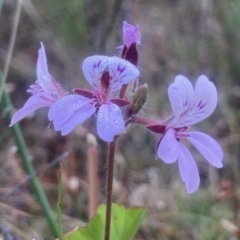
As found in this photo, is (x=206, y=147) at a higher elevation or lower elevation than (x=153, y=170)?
higher

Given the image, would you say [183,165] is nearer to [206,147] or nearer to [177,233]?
[206,147]

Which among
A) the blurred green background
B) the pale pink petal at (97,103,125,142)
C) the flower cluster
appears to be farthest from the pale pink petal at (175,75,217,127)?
the blurred green background

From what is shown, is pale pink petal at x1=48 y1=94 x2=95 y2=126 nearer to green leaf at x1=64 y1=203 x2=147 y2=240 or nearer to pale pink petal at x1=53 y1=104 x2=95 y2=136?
pale pink petal at x1=53 y1=104 x2=95 y2=136

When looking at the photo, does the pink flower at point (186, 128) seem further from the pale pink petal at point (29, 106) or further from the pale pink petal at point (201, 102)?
the pale pink petal at point (29, 106)

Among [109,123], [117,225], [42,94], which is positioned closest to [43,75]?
[42,94]

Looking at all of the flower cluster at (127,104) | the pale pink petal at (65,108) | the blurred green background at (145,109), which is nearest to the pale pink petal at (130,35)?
the flower cluster at (127,104)

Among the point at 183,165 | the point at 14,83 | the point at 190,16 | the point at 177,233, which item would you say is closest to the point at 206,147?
the point at 183,165
